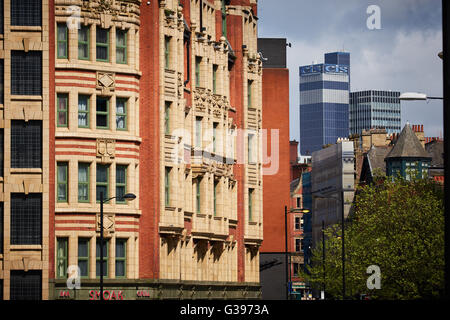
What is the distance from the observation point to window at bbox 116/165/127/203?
63.8 metres

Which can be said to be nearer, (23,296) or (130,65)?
(23,296)

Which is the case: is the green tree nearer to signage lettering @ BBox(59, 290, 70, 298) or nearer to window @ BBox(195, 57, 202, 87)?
window @ BBox(195, 57, 202, 87)

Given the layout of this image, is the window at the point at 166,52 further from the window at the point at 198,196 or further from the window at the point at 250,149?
the window at the point at 250,149

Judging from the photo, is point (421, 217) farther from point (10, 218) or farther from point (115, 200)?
point (10, 218)

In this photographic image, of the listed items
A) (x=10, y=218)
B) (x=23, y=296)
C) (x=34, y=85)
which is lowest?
(x=23, y=296)

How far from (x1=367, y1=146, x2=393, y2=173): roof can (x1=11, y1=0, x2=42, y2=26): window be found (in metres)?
115

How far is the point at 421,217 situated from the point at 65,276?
98.7ft

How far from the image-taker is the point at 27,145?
2454 inches

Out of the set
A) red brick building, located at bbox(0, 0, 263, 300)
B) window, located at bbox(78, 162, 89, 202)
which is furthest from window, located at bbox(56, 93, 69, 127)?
window, located at bbox(78, 162, 89, 202)

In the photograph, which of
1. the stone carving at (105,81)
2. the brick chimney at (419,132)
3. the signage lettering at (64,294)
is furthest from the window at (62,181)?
the brick chimney at (419,132)

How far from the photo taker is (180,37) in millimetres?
69938
